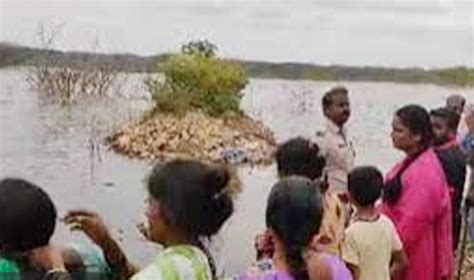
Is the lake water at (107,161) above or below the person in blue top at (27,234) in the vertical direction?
below

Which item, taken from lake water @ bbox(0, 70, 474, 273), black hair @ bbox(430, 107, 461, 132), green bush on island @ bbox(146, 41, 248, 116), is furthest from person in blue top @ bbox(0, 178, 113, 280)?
green bush on island @ bbox(146, 41, 248, 116)

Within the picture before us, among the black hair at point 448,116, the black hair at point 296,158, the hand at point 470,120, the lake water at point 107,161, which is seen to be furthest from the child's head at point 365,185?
the hand at point 470,120

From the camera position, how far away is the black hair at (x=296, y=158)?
369cm

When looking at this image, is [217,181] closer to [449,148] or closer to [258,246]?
[258,246]

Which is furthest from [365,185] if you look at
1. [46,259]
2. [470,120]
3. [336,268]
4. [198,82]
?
[198,82]

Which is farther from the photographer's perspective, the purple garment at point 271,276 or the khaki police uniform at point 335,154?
the khaki police uniform at point 335,154

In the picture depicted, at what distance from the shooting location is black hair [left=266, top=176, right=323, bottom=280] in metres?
2.95

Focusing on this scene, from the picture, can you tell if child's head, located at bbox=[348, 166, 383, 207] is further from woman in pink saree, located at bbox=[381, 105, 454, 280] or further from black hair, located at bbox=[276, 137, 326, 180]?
black hair, located at bbox=[276, 137, 326, 180]

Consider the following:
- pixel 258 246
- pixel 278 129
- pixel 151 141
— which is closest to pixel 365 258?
pixel 258 246

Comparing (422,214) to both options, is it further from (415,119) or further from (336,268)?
(336,268)

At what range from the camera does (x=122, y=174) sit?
18.0 meters

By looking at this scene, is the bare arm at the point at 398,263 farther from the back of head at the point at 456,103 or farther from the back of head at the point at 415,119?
the back of head at the point at 456,103

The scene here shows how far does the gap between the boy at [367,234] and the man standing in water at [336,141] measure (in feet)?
3.17

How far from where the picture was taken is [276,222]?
296 cm
